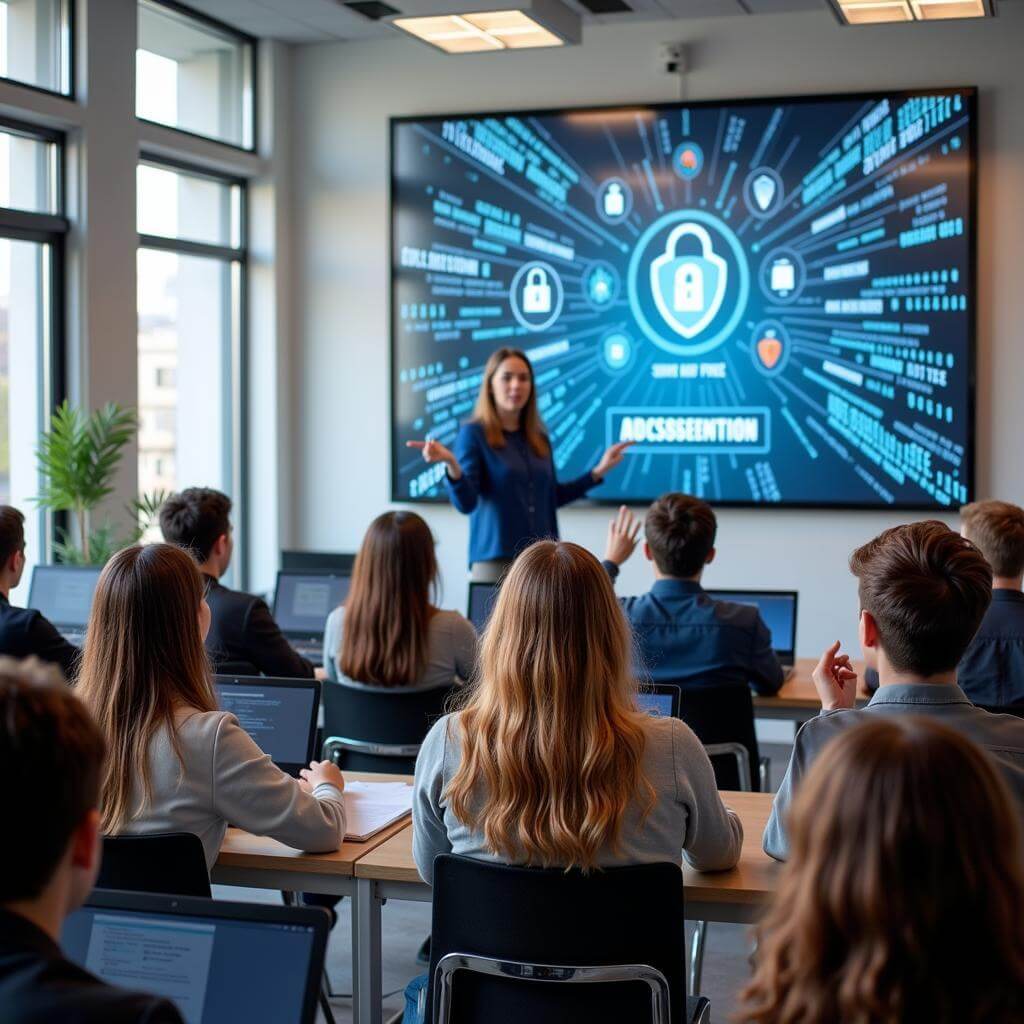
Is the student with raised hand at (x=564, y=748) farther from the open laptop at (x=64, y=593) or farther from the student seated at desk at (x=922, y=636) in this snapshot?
the open laptop at (x=64, y=593)

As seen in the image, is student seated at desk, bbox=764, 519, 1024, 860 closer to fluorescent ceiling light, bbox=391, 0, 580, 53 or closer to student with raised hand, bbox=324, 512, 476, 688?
student with raised hand, bbox=324, 512, 476, 688

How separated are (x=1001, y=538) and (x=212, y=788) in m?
2.27

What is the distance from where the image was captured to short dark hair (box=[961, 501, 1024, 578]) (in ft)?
12.0

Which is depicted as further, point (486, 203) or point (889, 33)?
point (486, 203)

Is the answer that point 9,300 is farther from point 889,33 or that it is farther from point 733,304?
point 889,33

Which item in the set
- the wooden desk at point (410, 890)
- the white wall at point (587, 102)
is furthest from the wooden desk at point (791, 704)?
the white wall at point (587, 102)

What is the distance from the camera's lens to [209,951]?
1.61 metres

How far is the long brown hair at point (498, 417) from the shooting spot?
557 cm

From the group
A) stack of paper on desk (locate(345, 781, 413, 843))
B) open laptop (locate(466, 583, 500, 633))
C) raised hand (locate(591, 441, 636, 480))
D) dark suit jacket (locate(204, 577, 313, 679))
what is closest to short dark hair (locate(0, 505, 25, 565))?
dark suit jacket (locate(204, 577, 313, 679))

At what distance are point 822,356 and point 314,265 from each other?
2.76m

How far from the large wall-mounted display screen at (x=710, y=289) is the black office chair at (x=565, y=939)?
4.69m

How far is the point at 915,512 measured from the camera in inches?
253

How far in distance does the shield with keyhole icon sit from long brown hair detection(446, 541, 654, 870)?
4678mm

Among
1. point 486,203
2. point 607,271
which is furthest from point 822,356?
point 486,203
